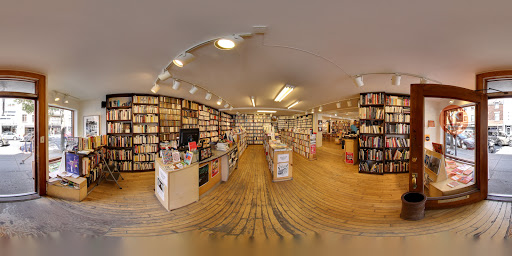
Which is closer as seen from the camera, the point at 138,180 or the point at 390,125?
the point at 138,180

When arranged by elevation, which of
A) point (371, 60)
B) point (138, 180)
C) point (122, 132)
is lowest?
point (138, 180)

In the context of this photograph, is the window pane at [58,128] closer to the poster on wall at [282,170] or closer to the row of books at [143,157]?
the row of books at [143,157]

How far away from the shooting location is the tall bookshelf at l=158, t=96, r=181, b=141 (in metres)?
5.64

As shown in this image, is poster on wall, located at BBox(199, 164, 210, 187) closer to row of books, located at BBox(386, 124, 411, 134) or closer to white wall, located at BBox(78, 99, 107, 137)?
white wall, located at BBox(78, 99, 107, 137)

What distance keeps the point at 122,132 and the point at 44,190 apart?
7.32ft

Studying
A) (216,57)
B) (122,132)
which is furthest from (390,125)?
(122,132)

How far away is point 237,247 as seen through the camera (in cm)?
171

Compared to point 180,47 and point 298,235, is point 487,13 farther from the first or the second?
point 180,47

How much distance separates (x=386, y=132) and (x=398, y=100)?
1035mm

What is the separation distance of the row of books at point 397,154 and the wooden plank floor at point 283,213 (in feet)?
4.59

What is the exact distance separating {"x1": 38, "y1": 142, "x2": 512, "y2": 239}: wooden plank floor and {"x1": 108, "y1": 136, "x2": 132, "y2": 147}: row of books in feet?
5.59

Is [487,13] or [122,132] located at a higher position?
[487,13]

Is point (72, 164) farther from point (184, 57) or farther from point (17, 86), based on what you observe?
A: point (184, 57)

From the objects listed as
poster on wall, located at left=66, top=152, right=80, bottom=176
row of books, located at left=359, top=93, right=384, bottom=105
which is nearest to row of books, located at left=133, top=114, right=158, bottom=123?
poster on wall, located at left=66, top=152, right=80, bottom=176
